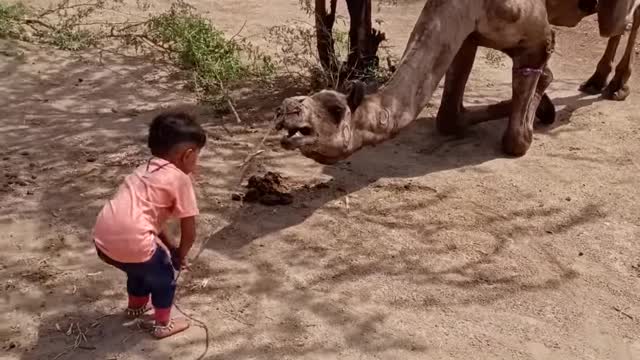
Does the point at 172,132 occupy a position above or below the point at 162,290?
above

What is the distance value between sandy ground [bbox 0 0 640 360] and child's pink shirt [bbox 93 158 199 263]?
466 mm

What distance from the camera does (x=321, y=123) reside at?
400cm

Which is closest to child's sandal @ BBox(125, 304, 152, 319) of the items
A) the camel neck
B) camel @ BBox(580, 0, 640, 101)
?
the camel neck

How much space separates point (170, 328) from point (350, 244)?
118 cm

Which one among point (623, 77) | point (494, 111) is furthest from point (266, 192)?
point (623, 77)

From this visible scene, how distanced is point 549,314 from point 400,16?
6.06 meters

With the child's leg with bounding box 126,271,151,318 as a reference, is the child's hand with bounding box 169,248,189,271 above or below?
above

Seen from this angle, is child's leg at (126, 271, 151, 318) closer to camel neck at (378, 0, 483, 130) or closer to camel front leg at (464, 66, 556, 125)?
camel neck at (378, 0, 483, 130)

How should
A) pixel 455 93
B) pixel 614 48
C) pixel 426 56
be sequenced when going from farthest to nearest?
pixel 614 48 → pixel 455 93 → pixel 426 56

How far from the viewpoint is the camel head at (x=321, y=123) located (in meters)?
3.90

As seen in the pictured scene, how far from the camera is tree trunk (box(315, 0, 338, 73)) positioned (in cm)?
633

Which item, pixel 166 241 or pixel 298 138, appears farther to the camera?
pixel 298 138

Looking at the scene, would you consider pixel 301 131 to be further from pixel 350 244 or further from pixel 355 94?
pixel 350 244

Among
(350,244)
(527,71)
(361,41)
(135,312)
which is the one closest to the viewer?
(135,312)
